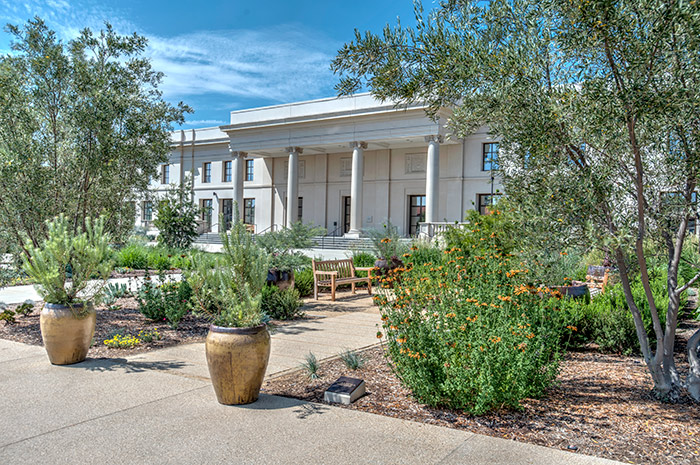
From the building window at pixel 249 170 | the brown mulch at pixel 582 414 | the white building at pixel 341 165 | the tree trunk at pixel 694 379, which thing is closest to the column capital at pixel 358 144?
the white building at pixel 341 165

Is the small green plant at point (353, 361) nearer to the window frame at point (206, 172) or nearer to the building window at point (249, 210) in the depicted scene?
the building window at point (249, 210)

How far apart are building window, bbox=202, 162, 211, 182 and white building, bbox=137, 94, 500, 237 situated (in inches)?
2.9

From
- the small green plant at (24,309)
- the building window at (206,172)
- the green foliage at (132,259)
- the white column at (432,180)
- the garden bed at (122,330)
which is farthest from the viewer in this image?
the building window at (206,172)

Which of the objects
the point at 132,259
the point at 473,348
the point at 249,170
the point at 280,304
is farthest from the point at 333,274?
the point at 249,170

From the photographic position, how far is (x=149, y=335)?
7176 mm

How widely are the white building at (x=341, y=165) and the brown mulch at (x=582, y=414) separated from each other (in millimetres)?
20899

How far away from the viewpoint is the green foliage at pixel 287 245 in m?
10.8

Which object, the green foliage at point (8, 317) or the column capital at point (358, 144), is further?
the column capital at point (358, 144)

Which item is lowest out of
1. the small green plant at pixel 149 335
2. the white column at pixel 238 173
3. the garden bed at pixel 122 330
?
the garden bed at pixel 122 330

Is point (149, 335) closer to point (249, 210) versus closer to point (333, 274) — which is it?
Answer: point (333, 274)

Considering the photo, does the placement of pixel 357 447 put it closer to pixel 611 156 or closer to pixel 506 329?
pixel 506 329

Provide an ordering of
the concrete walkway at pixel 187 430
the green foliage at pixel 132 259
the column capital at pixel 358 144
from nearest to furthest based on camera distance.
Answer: the concrete walkway at pixel 187 430 → the green foliage at pixel 132 259 → the column capital at pixel 358 144

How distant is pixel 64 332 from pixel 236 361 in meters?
2.41

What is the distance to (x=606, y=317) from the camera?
267 inches
